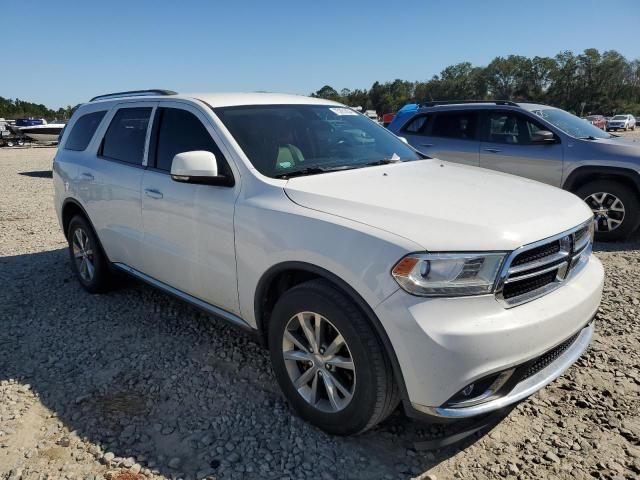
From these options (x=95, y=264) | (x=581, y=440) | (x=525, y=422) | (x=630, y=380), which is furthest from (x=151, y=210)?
(x=630, y=380)

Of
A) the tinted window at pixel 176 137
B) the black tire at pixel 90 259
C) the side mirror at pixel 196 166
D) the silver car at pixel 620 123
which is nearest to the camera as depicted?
the side mirror at pixel 196 166

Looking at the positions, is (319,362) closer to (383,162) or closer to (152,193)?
(383,162)

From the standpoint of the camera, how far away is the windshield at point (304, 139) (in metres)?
3.06

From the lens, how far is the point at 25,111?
296 ft

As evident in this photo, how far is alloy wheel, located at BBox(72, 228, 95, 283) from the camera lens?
182 inches

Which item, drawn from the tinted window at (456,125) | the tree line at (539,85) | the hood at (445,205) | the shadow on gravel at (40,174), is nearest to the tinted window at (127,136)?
the hood at (445,205)

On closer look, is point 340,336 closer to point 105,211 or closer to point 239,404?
point 239,404

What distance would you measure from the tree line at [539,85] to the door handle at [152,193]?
8103 centimetres

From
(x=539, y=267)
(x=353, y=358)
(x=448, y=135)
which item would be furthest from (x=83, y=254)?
(x=448, y=135)

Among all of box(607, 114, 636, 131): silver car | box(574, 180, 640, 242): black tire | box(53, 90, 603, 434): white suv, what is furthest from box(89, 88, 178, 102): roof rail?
box(607, 114, 636, 131): silver car

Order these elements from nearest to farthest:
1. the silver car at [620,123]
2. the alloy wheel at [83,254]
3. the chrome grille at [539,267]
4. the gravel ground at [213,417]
A: the chrome grille at [539,267] < the gravel ground at [213,417] < the alloy wheel at [83,254] < the silver car at [620,123]

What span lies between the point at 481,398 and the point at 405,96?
123070 mm

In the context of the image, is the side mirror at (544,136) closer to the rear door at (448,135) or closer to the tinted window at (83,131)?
the rear door at (448,135)

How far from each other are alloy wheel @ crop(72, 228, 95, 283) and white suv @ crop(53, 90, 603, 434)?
89 centimetres
